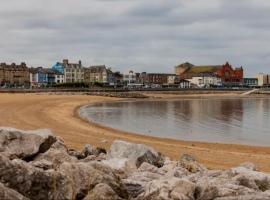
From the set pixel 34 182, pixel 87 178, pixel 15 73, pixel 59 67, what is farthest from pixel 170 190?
pixel 59 67

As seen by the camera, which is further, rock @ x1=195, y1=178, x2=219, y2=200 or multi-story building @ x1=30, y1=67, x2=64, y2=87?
multi-story building @ x1=30, y1=67, x2=64, y2=87

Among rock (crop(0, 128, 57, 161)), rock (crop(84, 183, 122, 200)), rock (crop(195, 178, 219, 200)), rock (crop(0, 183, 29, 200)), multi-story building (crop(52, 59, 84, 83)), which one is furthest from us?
multi-story building (crop(52, 59, 84, 83))

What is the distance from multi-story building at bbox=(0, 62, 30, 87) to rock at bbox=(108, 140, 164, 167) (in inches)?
6779

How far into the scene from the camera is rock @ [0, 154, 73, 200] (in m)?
7.25

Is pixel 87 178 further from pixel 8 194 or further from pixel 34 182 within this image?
pixel 8 194

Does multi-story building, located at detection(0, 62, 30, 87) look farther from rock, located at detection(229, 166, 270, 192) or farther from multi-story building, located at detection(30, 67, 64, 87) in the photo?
rock, located at detection(229, 166, 270, 192)

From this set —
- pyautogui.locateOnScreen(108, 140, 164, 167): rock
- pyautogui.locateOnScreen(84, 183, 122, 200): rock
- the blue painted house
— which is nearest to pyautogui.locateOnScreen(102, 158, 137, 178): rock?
pyautogui.locateOnScreen(108, 140, 164, 167): rock

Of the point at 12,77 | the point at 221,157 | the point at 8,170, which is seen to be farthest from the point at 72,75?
the point at 8,170

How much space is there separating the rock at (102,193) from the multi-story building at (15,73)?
178 metres

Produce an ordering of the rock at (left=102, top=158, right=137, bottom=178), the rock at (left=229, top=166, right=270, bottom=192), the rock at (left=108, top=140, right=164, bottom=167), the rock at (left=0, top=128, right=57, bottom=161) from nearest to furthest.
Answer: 1. the rock at (left=229, top=166, right=270, bottom=192)
2. the rock at (left=102, top=158, right=137, bottom=178)
3. the rock at (left=0, top=128, right=57, bottom=161)
4. the rock at (left=108, top=140, right=164, bottom=167)

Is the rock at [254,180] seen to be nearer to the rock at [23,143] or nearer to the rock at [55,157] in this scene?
the rock at [55,157]

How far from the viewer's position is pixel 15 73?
187000 millimetres

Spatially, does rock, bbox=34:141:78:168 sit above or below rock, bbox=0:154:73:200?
below

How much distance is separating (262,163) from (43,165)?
12.0m
